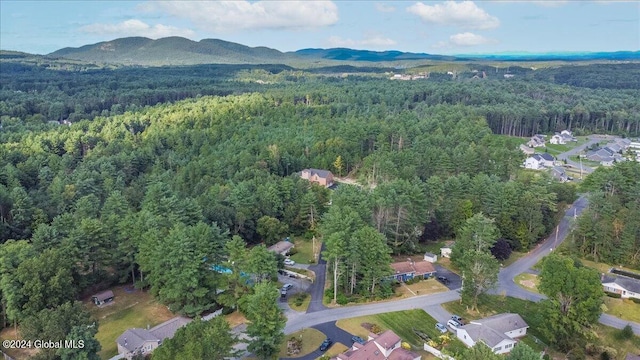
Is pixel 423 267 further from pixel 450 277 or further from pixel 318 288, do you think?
pixel 318 288

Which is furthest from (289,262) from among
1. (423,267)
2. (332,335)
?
(332,335)

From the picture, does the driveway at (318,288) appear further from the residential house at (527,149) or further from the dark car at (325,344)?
the residential house at (527,149)

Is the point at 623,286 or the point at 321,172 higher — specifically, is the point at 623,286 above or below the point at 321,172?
below

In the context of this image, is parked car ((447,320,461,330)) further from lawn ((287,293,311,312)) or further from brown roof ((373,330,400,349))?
lawn ((287,293,311,312))

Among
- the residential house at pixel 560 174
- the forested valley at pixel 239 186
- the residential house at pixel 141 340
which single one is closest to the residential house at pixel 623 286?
the forested valley at pixel 239 186

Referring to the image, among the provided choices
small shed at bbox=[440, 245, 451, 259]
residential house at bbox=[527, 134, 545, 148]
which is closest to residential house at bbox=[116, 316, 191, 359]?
small shed at bbox=[440, 245, 451, 259]
